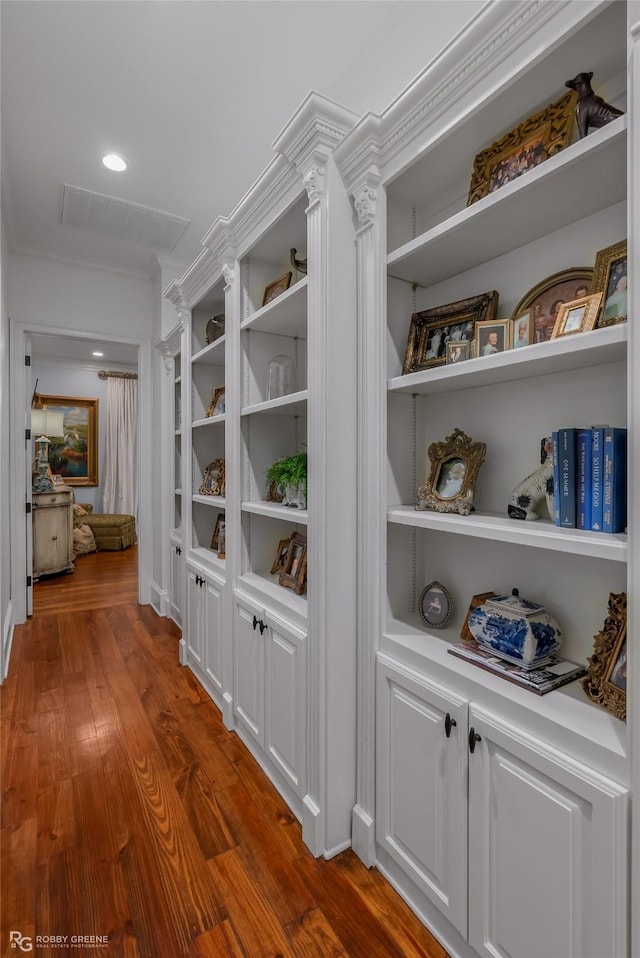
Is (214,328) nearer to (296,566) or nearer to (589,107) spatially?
(296,566)

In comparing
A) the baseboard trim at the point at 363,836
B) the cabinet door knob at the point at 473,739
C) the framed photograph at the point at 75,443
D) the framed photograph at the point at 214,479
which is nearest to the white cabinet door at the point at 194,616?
the framed photograph at the point at 214,479

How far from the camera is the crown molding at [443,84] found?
102cm

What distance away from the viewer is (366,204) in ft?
4.89

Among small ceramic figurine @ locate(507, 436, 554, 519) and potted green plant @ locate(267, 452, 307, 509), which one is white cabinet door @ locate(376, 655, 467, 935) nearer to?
small ceramic figurine @ locate(507, 436, 554, 519)

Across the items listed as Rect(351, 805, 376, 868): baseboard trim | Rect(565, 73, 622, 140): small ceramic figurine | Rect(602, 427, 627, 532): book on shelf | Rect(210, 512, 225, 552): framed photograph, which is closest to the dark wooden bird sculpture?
Rect(565, 73, 622, 140): small ceramic figurine

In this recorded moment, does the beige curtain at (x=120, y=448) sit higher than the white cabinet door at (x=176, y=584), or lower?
higher

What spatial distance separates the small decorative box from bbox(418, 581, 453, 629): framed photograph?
0.65ft

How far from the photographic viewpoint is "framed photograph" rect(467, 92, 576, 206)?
1113 millimetres

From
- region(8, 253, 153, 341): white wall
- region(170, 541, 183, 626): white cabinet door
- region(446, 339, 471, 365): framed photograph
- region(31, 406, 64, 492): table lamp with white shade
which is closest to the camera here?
region(446, 339, 471, 365): framed photograph

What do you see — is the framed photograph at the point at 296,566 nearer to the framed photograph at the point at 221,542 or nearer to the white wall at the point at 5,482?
the framed photograph at the point at 221,542

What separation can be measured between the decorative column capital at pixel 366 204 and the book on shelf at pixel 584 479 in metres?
0.97

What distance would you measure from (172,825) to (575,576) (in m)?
1.66

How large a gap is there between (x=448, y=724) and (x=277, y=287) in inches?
72.7

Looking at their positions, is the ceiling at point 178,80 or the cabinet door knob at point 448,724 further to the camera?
the ceiling at point 178,80
